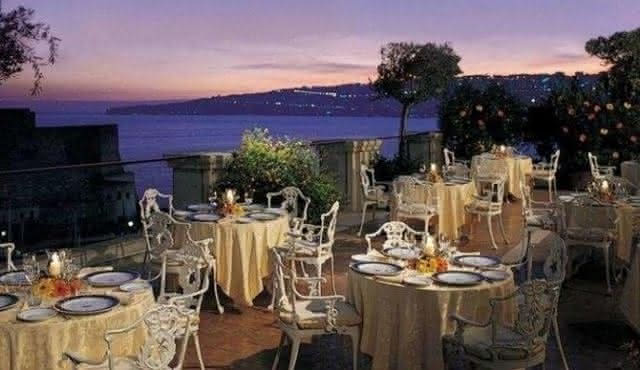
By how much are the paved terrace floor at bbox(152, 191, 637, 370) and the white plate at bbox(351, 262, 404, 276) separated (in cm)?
68

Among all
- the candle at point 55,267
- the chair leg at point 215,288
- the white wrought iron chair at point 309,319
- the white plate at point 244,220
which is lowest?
the chair leg at point 215,288

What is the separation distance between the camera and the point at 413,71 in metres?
13.4

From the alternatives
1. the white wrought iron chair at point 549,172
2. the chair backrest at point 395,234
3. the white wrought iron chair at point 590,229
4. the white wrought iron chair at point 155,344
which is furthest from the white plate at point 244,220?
the white wrought iron chair at point 549,172

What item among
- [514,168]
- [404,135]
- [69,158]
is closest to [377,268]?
[514,168]

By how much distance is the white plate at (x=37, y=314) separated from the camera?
3.60m

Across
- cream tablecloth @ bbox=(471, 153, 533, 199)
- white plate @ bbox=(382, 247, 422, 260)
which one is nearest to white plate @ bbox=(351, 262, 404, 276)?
white plate @ bbox=(382, 247, 422, 260)

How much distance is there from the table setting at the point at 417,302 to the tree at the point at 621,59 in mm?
10689

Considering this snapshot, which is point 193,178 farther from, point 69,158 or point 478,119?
point 69,158

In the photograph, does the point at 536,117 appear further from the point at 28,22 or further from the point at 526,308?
the point at 526,308

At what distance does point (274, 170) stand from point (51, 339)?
16.6ft

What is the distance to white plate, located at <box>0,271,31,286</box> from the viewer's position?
418 centimetres

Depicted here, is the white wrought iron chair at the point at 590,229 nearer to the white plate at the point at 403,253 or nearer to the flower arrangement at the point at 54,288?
the white plate at the point at 403,253

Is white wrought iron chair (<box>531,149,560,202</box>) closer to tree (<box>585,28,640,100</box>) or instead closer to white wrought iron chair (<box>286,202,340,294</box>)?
tree (<box>585,28,640,100</box>)

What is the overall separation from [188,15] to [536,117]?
7632mm
